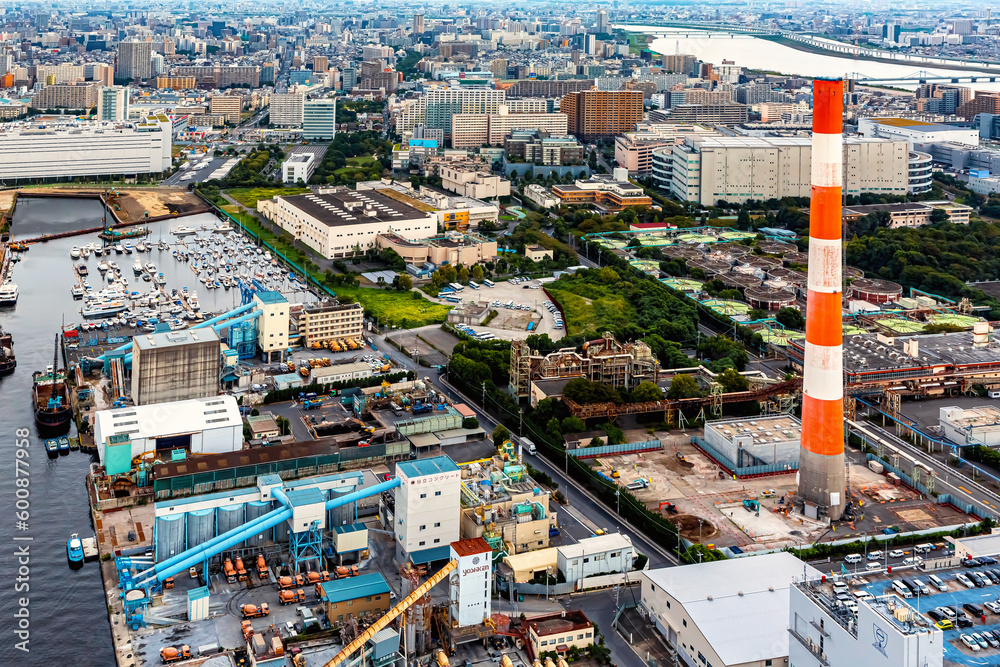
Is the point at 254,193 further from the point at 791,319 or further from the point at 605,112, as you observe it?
the point at 791,319

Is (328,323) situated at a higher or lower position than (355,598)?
higher

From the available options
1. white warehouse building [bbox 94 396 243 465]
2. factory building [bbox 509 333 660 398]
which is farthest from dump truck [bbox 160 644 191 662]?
factory building [bbox 509 333 660 398]

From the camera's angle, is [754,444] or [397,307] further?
[397,307]

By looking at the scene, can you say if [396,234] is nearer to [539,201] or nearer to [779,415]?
[539,201]

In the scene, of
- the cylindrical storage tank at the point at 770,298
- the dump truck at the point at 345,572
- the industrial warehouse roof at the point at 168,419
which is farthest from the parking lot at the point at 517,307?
the dump truck at the point at 345,572

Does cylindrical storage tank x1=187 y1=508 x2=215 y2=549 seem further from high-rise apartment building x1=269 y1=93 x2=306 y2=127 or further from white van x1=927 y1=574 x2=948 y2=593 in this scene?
high-rise apartment building x1=269 y1=93 x2=306 y2=127

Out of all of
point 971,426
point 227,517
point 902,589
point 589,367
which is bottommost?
point 227,517

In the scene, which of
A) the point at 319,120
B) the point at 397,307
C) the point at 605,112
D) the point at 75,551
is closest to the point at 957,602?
the point at 75,551
